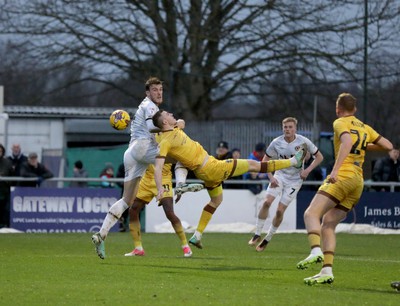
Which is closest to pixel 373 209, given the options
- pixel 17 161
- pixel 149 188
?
pixel 17 161

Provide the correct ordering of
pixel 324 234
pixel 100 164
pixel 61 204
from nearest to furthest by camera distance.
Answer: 1. pixel 324 234
2. pixel 61 204
3. pixel 100 164

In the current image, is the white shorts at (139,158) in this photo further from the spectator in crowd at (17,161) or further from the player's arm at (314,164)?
the spectator in crowd at (17,161)

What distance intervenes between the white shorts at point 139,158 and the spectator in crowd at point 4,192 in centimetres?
1089

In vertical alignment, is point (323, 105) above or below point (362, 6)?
below

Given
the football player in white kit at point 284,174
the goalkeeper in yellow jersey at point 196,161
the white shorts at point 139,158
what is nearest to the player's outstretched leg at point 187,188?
the goalkeeper in yellow jersey at point 196,161

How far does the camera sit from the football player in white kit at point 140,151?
16.2 metres

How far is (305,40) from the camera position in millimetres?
39344

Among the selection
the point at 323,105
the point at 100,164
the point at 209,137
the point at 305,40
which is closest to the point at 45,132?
the point at 100,164

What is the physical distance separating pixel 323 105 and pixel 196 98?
7.88 meters

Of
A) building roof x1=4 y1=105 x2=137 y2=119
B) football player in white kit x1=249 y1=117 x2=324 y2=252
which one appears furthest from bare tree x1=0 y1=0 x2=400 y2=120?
football player in white kit x1=249 y1=117 x2=324 y2=252

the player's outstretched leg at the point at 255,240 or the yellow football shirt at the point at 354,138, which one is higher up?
the yellow football shirt at the point at 354,138

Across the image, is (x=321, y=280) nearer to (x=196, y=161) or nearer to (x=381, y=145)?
(x=381, y=145)

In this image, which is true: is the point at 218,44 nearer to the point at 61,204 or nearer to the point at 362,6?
the point at 362,6

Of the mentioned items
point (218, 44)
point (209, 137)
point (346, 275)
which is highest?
point (218, 44)
